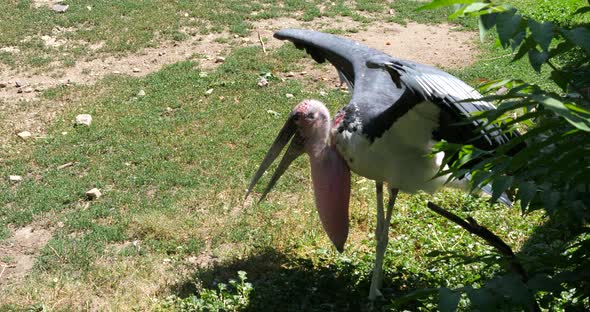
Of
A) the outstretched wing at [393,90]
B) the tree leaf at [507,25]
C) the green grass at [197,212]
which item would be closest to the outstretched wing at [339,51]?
the outstretched wing at [393,90]

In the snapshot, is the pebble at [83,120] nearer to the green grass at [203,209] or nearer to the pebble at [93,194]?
the green grass at [203,209]

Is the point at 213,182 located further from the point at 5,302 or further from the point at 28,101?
the point at 28,101

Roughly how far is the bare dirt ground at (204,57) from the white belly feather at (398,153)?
3382mm

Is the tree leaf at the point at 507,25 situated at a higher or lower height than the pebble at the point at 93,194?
higher

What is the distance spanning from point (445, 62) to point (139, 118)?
3241mm

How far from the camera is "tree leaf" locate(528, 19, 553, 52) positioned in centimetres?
137

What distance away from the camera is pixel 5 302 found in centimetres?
385

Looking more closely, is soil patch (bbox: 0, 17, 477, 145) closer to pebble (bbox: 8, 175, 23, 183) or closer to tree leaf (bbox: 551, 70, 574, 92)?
pebble (bbox: 8, 175, 23, 183)

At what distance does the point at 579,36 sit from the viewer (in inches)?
54.0

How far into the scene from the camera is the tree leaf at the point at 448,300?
145 cm

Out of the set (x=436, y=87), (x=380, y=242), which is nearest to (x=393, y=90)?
(x=380, y=242)

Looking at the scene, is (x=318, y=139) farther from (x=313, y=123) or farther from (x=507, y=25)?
(x=507, y=25)

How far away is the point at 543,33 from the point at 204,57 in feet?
21.6

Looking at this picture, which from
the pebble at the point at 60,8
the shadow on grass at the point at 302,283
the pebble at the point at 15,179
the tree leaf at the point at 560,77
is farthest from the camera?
the pebble at the point at 60,8
